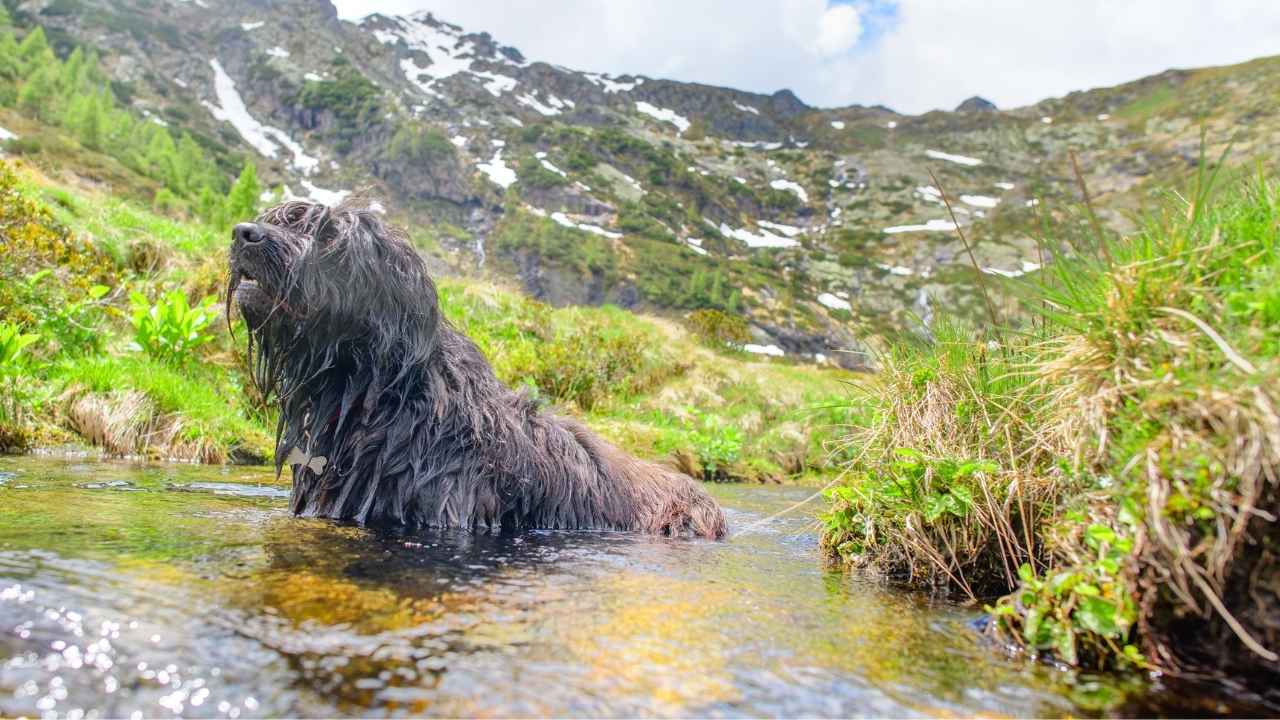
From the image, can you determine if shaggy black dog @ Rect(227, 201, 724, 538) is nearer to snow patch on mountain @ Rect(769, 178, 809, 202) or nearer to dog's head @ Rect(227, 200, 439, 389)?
dog's head @ Rect(227, 200, 439, 389)

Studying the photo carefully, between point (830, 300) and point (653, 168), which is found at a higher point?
point (653, 168)

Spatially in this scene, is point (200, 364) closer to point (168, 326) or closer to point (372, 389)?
point (168, 326)

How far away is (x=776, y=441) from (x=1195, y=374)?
12815mm

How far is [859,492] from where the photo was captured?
12.9 feet

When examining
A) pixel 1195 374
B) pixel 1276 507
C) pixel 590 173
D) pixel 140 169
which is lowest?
pixel 1276 507

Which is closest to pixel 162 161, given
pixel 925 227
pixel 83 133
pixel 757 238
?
pixel 83 133

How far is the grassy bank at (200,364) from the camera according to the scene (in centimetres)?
794

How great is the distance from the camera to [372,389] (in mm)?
4242

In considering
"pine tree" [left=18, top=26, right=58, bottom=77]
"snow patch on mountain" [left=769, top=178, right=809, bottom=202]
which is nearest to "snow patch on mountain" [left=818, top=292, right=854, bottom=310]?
"snow patch on mountain" [left=769, top=178, right=809, bottom=202]

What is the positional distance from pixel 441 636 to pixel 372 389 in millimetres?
2295

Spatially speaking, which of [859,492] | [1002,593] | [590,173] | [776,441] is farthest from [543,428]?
[590,173]

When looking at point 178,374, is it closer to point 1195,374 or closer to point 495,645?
point 495,645

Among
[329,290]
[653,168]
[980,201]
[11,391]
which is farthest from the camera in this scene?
[653,168]

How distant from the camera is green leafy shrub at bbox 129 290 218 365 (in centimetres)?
920
